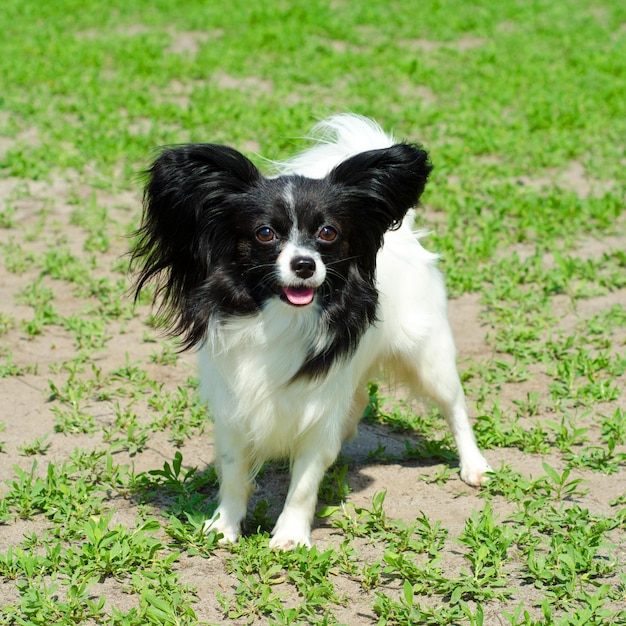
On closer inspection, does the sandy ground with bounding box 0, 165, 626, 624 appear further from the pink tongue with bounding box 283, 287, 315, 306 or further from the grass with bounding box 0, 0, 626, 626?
the pink tongue with bounding box 283, 287, 315, 306

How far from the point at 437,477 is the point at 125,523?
1.29m

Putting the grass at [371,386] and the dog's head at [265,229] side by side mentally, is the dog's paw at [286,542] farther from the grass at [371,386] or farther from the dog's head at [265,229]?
the dog's head at [265,229]

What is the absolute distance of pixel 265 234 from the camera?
3.11 m

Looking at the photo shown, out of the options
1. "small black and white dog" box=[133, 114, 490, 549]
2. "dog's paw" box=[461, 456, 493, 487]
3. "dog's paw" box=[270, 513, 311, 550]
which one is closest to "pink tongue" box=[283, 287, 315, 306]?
"small black and white dog" box=[133, 114, 490, 549]

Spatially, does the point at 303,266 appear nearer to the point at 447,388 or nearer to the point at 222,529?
the point at 222,529

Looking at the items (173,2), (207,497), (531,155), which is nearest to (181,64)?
(173,2)

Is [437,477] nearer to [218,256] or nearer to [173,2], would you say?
[218,256]

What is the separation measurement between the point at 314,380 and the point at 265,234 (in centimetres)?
58

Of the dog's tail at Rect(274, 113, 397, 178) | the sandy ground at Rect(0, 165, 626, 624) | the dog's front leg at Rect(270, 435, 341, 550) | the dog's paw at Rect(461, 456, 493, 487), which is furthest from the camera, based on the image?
the dog's paw at Rect(461, 456, 493, 487)

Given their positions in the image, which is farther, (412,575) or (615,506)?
(615,506)

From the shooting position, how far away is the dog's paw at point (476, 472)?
3.99 meters

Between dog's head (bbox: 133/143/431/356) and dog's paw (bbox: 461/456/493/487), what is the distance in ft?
3.27

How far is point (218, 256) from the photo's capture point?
325cm

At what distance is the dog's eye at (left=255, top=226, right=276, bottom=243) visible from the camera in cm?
311
